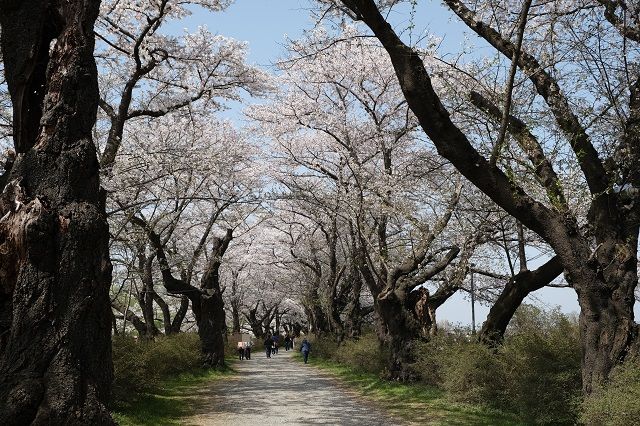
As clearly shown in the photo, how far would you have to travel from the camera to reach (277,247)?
38125 mm

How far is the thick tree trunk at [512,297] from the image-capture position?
40.7 ft

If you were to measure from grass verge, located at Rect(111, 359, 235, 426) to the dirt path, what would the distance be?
283 millimetres

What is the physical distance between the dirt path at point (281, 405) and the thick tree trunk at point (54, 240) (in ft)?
18.9

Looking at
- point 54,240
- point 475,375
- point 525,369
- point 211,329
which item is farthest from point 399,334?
point 54,240

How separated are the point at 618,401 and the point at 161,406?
8.96 metres

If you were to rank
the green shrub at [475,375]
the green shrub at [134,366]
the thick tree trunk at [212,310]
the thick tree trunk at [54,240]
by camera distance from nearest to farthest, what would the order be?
the thick tree trunk at [54,240] → the green shrub at [475,375] → the green shrub at [134,366] → the thick tree trunk at [212,310]

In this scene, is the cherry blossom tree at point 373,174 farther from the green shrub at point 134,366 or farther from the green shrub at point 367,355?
the green shrub at point 134,366

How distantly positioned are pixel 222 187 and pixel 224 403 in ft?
41.9

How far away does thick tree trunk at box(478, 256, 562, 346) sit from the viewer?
12.4 m

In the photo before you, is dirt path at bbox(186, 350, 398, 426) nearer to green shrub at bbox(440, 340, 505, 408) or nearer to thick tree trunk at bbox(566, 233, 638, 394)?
green shrub at bbox(440, 340, 505, 408)

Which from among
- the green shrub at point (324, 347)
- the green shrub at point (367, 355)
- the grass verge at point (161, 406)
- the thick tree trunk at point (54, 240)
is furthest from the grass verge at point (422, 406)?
the green shrub at point (324, 347)

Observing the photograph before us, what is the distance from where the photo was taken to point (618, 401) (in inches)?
247

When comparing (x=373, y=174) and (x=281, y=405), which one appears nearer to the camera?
(x=281, y=405)

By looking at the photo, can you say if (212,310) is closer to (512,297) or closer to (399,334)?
(399,334)
